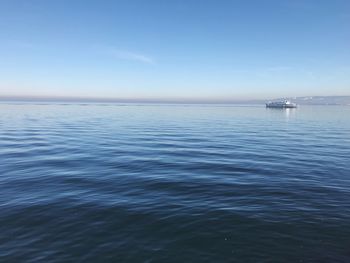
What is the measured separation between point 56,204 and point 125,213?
364cm

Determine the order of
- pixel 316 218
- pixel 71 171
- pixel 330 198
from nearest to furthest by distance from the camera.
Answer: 1. pixel 316 218
2. pixel 330 198
3. pixel 71 171

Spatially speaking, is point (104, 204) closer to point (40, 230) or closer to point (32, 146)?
point (40, 230)

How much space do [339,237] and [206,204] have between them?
18.5 feet

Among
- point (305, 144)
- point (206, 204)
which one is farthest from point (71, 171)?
point (305, 144)

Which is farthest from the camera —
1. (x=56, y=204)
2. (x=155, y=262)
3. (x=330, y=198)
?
(x=330, y=198)

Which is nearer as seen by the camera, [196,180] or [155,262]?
[155,262]

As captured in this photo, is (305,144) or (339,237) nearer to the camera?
(339,237)

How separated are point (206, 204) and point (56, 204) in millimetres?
7200

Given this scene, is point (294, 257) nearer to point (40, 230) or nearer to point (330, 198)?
point (330, 198)

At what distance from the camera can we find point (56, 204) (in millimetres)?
13789

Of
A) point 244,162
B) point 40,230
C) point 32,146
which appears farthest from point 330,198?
point 32,146

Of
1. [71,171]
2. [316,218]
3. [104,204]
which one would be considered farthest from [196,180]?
[71,171]

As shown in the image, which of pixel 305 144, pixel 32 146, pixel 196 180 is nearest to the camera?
pixel 196 180

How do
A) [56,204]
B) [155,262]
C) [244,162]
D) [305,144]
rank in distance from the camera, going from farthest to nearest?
[305,144]
[244,162]
[56,204]
[155,262]
